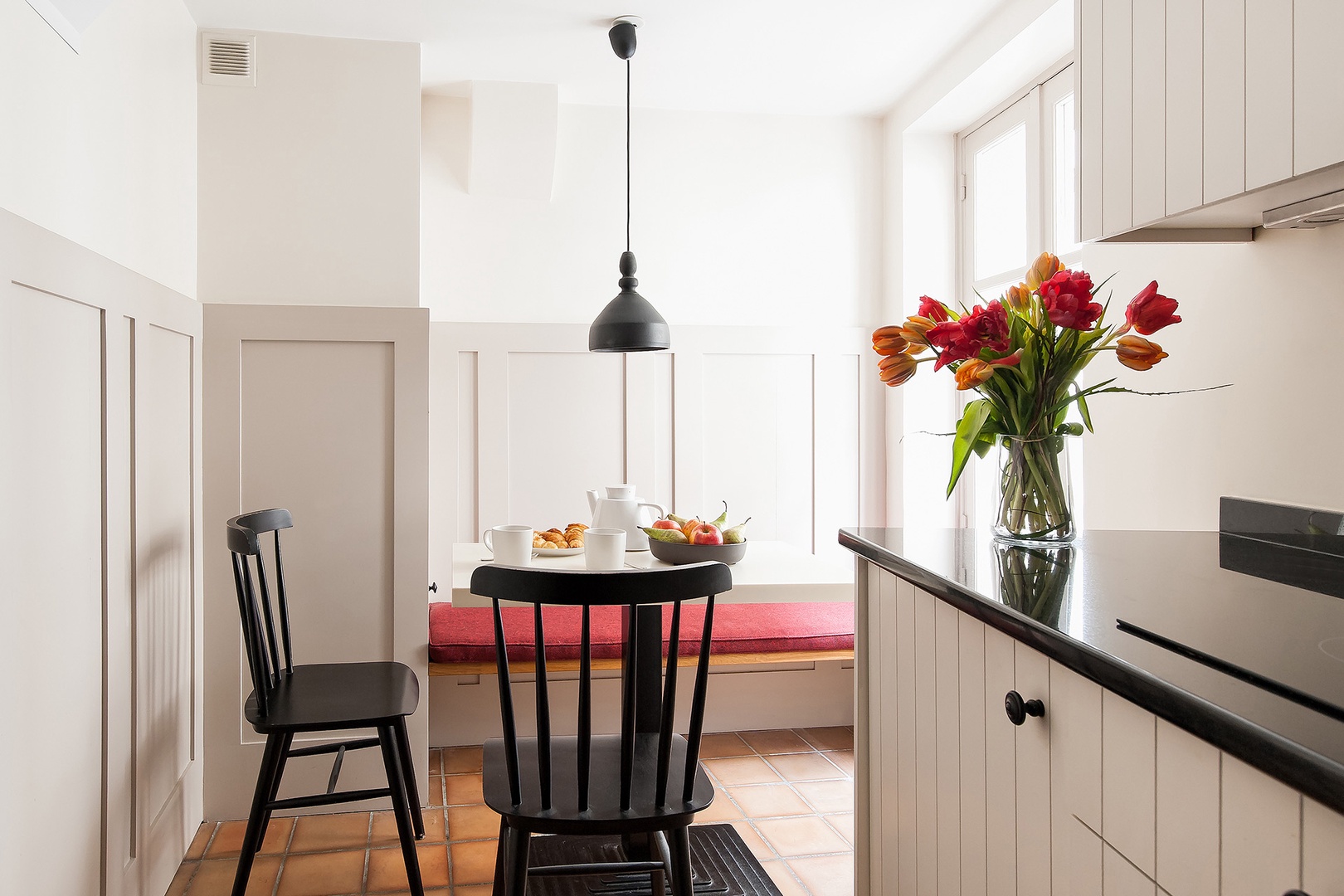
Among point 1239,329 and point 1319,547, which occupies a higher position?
point 1239,329

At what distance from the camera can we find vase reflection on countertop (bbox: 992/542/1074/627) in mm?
1080

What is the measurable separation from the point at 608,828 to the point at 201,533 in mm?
1691

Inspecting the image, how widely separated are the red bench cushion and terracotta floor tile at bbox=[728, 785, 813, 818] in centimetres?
43

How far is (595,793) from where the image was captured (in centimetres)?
162

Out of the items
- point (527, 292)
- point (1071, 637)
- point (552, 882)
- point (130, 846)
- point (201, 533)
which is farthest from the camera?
point (527, 292)

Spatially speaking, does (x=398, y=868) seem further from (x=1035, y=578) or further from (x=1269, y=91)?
(x=1269, y=91)

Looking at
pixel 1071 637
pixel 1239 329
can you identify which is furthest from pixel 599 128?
pixel 1071 637

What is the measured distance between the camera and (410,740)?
106 inches

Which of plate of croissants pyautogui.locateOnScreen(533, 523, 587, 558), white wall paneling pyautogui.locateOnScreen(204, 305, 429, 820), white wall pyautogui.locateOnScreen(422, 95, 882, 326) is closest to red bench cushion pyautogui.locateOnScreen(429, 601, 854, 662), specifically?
white wall paneling pyautogui.locateOnScreen(204, 305, 429, 820)

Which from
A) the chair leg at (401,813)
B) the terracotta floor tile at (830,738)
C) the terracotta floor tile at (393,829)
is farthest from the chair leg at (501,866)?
the terracotta floor tile at (830,738)

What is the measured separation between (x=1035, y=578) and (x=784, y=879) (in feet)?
4.44

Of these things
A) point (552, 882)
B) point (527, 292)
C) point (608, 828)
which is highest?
point (527, 292)

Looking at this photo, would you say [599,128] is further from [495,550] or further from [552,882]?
[552,882]

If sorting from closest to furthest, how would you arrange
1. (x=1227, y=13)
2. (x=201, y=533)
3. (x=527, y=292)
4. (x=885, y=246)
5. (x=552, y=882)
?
1. (x=1227, y=13)
2. (x=552, y=882)
3. (x=201, y=533)
4. (x=527, y=292)
5. (x=885, y=246)
